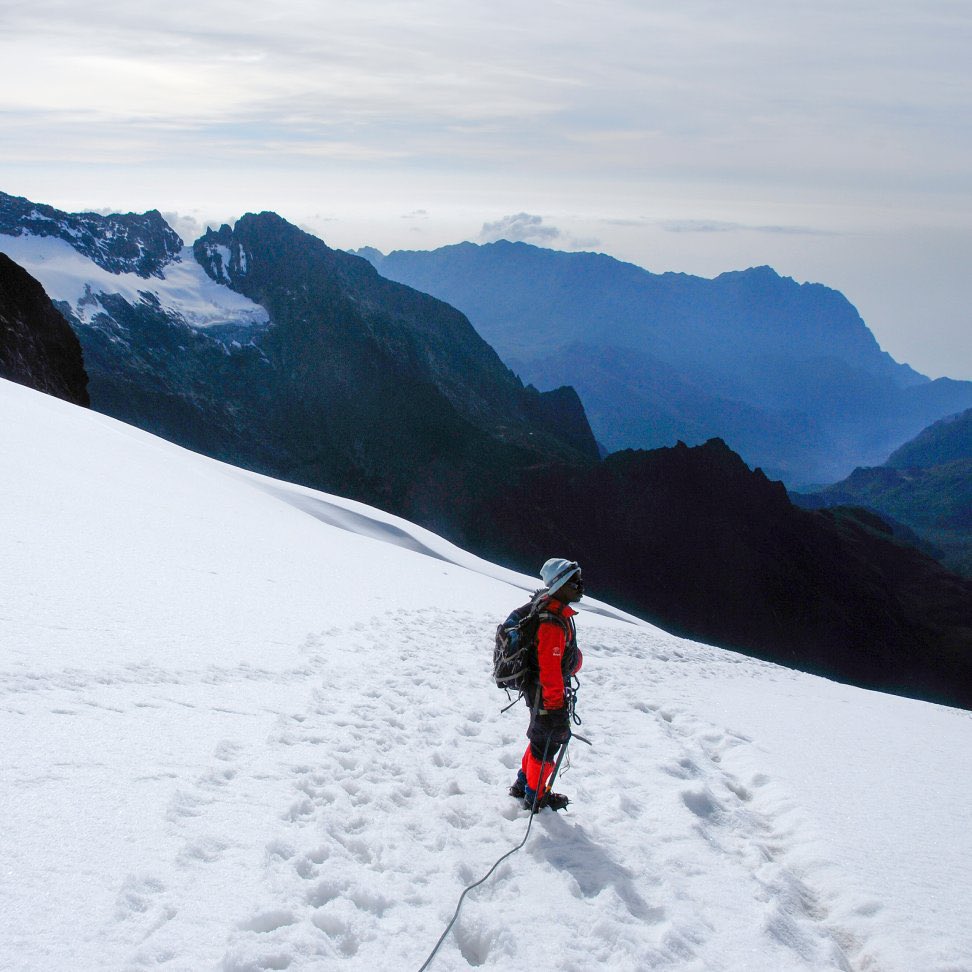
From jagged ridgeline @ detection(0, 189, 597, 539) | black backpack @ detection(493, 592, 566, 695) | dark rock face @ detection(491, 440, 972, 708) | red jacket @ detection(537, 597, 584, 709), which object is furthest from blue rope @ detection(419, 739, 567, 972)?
jagged ridgeline @ detection(0, 189, 597, 539)

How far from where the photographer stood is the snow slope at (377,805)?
→ 15.1 feet

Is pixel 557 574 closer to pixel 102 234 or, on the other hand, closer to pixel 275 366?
pixel 275 366

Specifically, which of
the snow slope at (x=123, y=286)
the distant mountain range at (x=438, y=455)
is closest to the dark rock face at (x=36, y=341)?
the distant mountain range at (x=438, y=455)

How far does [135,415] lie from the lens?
125375mm

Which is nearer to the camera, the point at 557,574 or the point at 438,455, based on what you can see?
the point at 557,574

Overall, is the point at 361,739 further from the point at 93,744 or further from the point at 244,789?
the point at 93,744

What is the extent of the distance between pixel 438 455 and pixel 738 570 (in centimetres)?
6122

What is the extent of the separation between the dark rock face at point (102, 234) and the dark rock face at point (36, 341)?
128 m

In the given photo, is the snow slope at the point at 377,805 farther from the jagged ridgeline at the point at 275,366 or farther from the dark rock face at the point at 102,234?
the dark rock face at the point at 102,234

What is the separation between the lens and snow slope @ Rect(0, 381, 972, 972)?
461 centimetres

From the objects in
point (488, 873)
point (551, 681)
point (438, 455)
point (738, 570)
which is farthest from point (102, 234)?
point (488, 873)

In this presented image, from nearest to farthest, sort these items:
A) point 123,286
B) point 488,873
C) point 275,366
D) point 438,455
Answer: point 488,873
point 438,455
point 275,366
point 123,286

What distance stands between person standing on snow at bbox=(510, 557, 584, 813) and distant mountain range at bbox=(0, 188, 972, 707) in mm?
88417

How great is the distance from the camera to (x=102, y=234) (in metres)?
183
